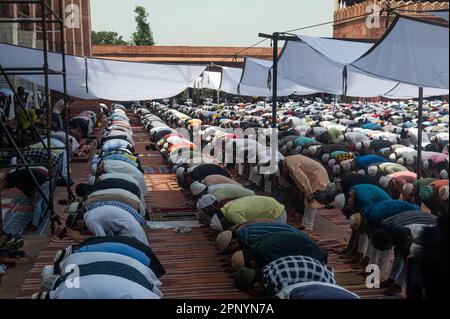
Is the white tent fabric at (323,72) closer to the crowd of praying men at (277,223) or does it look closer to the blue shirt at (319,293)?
the crowd of praying men at (277,223)

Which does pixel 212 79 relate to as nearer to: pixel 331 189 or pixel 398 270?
pixel 331 189

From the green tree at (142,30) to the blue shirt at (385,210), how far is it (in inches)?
1929

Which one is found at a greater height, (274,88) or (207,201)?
(274,88)

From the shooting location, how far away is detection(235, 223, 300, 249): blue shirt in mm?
5551

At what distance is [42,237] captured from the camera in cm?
777

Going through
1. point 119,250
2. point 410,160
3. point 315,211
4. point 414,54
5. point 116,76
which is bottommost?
point 315,211

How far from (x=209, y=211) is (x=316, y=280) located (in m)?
2.89

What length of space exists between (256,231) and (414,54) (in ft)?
10.3

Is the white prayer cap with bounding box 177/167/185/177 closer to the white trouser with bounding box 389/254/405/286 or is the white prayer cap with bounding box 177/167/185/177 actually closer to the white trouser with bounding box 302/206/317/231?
the white trouser with bounding box 302/206/317/231

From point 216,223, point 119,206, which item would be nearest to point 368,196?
point 216,223

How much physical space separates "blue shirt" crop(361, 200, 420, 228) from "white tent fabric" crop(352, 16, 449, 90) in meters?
1.59

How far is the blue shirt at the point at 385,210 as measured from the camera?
5.91 metres

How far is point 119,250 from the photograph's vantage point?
4.68 meters
